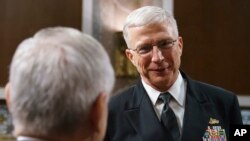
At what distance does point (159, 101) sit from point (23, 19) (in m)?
1.06

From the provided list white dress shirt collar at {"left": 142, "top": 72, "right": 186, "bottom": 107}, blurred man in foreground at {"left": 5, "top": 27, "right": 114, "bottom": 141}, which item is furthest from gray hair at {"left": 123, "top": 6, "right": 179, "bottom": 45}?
blurred man in foreground at {"left": 5, "top": 27, "right": 114, "bottom": 141}

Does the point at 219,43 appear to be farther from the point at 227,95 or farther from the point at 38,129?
the point at 38,129

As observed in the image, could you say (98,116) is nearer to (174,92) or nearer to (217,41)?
(174,92)

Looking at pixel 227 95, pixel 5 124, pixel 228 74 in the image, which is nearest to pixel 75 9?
pixel 5 124

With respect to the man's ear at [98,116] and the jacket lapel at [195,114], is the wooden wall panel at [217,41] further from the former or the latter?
the man's ear at [98,116]

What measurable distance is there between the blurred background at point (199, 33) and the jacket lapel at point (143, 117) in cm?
73

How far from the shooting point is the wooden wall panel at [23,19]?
1.73 metres

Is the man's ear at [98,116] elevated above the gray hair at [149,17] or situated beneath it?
situated beneath

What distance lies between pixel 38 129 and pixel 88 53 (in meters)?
0.12

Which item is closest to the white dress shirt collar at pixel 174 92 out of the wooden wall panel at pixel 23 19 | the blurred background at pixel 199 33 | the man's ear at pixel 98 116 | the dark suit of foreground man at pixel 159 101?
the dark suit of foreground man at pixel 159 101

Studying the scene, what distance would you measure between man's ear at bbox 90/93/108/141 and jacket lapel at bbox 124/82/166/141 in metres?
0.36

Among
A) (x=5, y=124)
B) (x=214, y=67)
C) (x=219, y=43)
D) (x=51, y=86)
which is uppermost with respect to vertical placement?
(x=51, y=86)

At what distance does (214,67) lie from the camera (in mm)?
1681

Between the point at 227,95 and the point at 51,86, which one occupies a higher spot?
the point at 51,86
